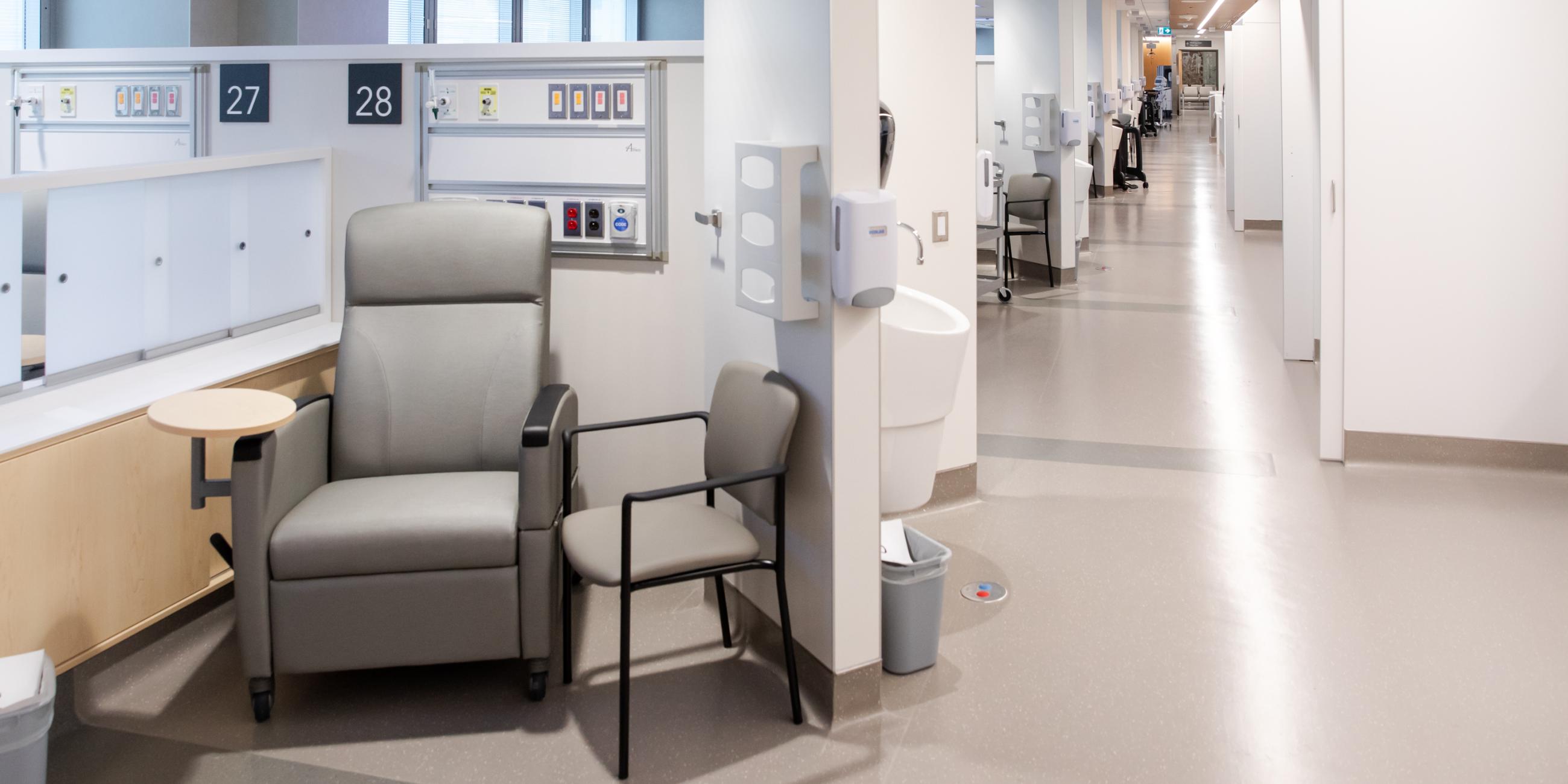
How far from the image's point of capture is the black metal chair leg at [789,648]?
279cm

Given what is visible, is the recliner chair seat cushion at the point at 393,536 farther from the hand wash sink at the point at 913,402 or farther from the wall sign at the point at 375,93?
the wall sign at the point at 375,93

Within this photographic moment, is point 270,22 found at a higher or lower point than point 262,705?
higher

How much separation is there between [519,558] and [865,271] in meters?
1.06

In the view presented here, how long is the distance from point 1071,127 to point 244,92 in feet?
20.8

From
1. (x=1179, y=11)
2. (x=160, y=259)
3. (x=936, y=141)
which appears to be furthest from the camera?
(x=1179, y=11)

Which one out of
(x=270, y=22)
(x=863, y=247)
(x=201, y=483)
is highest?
(x=270, y=22)

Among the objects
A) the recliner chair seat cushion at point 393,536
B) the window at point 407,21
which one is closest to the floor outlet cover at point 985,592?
the recliner chair seat cushion at point 393,536

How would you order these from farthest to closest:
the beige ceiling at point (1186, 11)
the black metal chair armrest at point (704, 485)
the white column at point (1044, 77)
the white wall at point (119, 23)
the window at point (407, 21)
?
1. the beige ceiling at point (1186, 11)
2. the window at point (407, 21)
3. the white column at point (1044, 77)
4. the white wall at point (119, 23)
5. the black metal chair armrest at point (704, 485)

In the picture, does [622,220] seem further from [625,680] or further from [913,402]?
[625,680]

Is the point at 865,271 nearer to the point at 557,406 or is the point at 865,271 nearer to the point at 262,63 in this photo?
the point at 557,406

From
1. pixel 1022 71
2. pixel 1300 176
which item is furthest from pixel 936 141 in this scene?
pixel 1022 71

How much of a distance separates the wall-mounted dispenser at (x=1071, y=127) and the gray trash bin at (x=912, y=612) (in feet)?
21.4

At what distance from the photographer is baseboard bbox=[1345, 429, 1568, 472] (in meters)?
4.62

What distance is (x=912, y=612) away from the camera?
9.95ft
